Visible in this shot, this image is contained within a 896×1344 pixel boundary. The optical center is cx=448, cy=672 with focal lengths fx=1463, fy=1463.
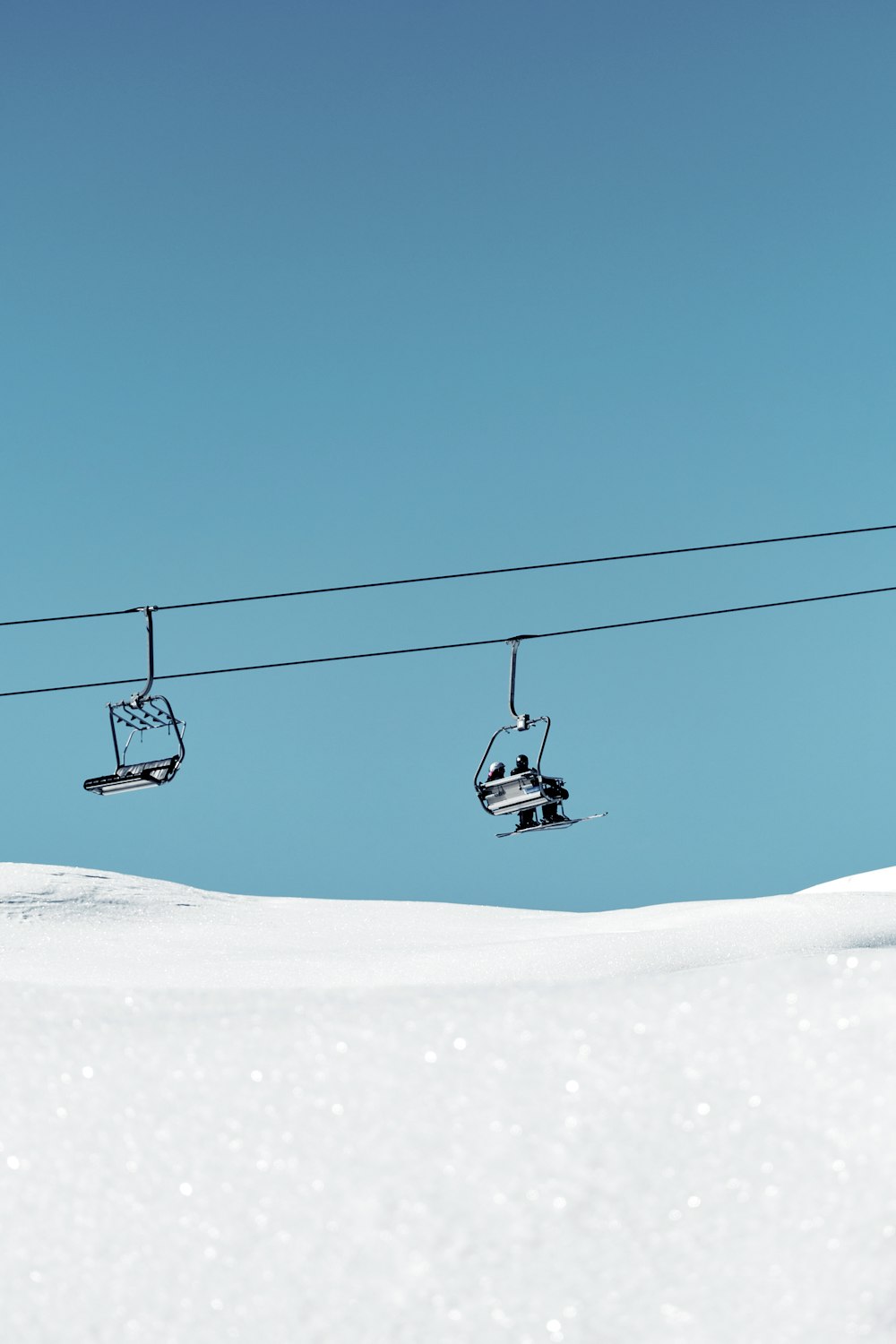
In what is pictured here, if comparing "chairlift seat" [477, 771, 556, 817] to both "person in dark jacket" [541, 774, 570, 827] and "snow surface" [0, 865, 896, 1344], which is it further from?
"snow surface" [0, 865, 896, 1344]

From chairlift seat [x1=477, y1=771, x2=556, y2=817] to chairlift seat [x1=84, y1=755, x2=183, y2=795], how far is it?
2.04 m

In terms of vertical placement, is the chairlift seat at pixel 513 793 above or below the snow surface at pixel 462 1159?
above

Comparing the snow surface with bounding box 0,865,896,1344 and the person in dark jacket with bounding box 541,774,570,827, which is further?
the person in dark jacket with bounding box 541,774,570,827

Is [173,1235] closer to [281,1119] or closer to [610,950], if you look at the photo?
[281,1119]

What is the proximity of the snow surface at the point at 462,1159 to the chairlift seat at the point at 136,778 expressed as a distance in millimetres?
2210

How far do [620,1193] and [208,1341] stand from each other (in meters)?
1.62

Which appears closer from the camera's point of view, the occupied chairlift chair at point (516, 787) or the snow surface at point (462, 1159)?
the snow surface at point (462, 1159)

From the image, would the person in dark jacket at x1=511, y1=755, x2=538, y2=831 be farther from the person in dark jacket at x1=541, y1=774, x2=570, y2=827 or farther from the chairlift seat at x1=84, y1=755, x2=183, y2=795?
the chairlift seat at x1=84, y1=755, x2=183, y2=795

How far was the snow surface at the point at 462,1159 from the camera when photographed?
525 cm

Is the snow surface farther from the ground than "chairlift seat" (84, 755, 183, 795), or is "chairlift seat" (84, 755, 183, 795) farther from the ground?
"chairlift seat" (84, 755, 183, 795)

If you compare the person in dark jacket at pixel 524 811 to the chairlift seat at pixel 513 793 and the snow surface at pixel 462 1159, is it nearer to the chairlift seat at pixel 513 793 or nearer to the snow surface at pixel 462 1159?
the chairlift seat at pixel 513 793

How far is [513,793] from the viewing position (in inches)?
378

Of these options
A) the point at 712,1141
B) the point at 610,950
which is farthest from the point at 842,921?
the point at 712,1141

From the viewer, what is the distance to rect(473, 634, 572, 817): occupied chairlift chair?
9.41 metres
